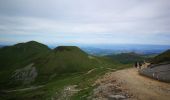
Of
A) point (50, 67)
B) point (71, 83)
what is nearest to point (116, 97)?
point (71, 83)

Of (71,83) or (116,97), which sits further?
(71,83)

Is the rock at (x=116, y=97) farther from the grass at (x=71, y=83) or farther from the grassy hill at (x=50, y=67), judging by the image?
the grassy hill at (x=50, y=67)

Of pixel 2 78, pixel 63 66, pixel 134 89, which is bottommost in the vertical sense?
pixel 2 78

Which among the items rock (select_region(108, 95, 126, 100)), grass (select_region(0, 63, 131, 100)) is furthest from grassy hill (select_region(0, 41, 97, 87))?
rock (select_region(108, 95, 126, 100))

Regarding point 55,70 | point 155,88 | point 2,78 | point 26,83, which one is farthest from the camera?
point 2,78

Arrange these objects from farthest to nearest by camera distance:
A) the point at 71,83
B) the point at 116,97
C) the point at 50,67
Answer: the point at 50,67 → the point at 71,83 → the point at 116,97

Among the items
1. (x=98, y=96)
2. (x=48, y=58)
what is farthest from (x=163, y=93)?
(x=48, y=58)

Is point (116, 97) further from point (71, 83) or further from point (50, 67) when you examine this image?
point (50, 67)

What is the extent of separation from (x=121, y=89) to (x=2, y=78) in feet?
532

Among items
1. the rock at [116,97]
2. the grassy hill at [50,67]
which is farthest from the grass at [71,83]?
the grassy hill at [50,67]

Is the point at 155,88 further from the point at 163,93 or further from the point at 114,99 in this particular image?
the point at 114,99

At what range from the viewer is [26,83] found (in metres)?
151

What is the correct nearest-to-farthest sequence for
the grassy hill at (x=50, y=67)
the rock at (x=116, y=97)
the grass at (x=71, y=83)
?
the rock at (x=116, y=97) → the grass at (x=71, y=83) → the grassy hill at (x=50, y=67)

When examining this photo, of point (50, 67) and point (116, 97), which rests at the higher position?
point (116, 97)
